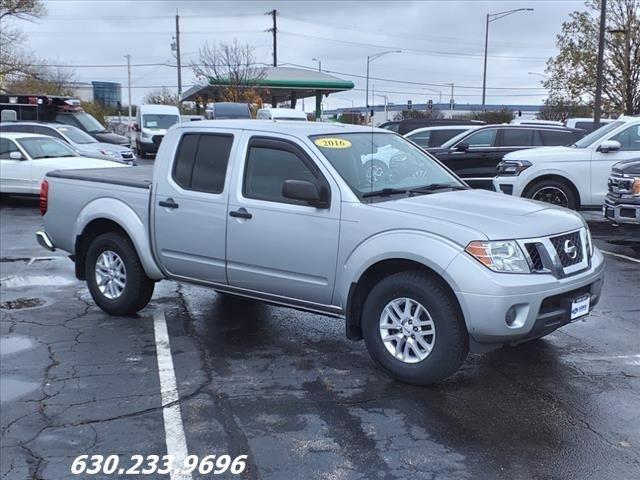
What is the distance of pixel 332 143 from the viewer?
562 centimetres

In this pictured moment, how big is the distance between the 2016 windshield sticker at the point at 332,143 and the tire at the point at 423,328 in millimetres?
1254

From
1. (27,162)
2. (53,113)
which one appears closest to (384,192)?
(27,162)

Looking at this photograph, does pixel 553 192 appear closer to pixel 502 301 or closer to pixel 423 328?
pixel 423 328

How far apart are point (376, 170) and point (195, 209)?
5.28 feet

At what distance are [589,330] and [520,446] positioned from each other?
270 centimetres

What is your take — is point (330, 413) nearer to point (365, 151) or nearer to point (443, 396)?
point (443, 396)

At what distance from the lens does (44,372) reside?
213 inches

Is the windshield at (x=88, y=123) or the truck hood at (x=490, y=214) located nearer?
the truck hood at (x=490, y=214)

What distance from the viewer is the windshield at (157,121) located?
32.2 metres

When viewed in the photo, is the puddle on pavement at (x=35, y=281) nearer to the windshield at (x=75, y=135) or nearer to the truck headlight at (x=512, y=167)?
the truck headlight at (x=512, y=167)

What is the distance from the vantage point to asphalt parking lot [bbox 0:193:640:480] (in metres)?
3.91

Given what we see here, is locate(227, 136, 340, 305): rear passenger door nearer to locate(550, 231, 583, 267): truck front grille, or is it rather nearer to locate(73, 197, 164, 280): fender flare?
locate(73, 197, 164, 280): fender flare

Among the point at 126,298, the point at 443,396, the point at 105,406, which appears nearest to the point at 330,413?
the point at 443,396

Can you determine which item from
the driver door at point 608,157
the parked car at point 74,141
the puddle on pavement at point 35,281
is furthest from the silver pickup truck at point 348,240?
the parked car at point 74,141
